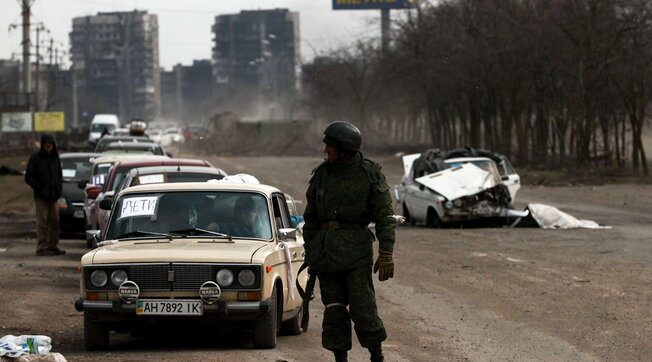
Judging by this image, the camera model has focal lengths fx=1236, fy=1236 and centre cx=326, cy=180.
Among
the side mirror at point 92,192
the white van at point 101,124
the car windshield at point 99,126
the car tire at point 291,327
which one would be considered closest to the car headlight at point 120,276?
the car tire at point 291,327

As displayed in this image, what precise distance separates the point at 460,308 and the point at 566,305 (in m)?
1.13

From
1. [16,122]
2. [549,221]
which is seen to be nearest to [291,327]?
[549,221]

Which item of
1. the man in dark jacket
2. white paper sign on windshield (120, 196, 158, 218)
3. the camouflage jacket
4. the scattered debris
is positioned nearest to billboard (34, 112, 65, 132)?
the scattered debris

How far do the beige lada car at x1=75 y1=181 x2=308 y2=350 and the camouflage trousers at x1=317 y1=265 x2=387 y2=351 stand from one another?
130cm

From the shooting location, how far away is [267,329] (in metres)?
9.77

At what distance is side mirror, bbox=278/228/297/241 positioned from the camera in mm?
10288

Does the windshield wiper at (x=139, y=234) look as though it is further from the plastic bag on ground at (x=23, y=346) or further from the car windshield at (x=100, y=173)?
the car windshield at (x=100, y=173)

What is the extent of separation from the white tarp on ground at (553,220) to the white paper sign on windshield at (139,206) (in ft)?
50.6

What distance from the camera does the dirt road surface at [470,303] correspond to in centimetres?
1016

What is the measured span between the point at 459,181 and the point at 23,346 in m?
17.6

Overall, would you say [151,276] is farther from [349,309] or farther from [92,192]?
[92,192]

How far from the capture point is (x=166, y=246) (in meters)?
10.0

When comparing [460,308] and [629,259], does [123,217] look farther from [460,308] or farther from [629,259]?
[629,259]

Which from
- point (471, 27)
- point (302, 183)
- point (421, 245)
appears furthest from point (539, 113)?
point (421, 245)
